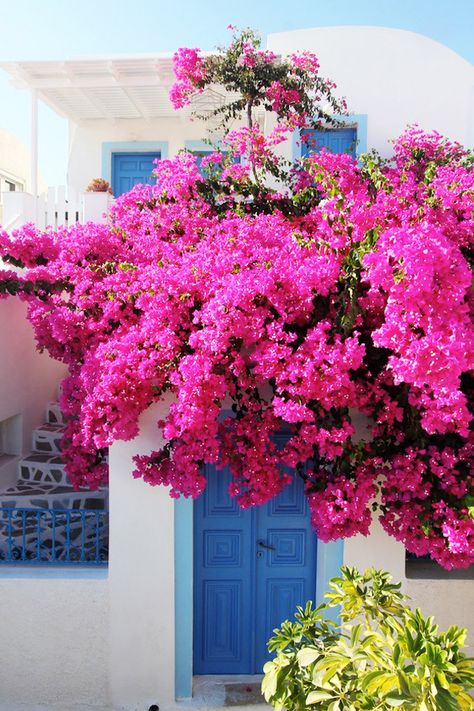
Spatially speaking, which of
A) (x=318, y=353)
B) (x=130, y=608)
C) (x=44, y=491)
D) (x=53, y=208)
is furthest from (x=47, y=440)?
(x=318, y=353)

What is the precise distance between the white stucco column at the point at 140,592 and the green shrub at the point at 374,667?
5.09 ft

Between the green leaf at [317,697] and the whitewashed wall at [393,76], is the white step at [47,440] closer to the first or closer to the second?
the green leaf at [317,697]

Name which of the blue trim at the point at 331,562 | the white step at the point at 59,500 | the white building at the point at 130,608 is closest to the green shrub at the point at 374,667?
the blue trim at the point at 331,562

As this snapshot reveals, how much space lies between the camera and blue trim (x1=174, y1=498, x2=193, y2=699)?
4738 mm

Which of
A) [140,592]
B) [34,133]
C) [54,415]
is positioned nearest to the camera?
[140,592]

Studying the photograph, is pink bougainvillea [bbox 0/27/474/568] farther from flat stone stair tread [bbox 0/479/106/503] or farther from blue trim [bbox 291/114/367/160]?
blue trim [bbox 291/114/367/160]

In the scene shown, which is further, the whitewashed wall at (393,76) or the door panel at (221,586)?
the whitewashed wall at (393,76)

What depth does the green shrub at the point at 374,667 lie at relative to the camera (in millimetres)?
2496

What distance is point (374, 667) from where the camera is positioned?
289cm

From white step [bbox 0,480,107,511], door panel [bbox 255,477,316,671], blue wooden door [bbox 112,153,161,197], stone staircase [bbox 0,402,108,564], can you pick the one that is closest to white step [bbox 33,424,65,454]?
stone staircase [bbox 0,402,108,564]

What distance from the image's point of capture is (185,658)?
4.84 metres

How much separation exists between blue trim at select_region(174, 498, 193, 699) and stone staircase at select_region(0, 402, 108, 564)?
73cm

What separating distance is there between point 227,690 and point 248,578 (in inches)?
37.0

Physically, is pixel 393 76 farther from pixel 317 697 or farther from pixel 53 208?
pixel 317 697
